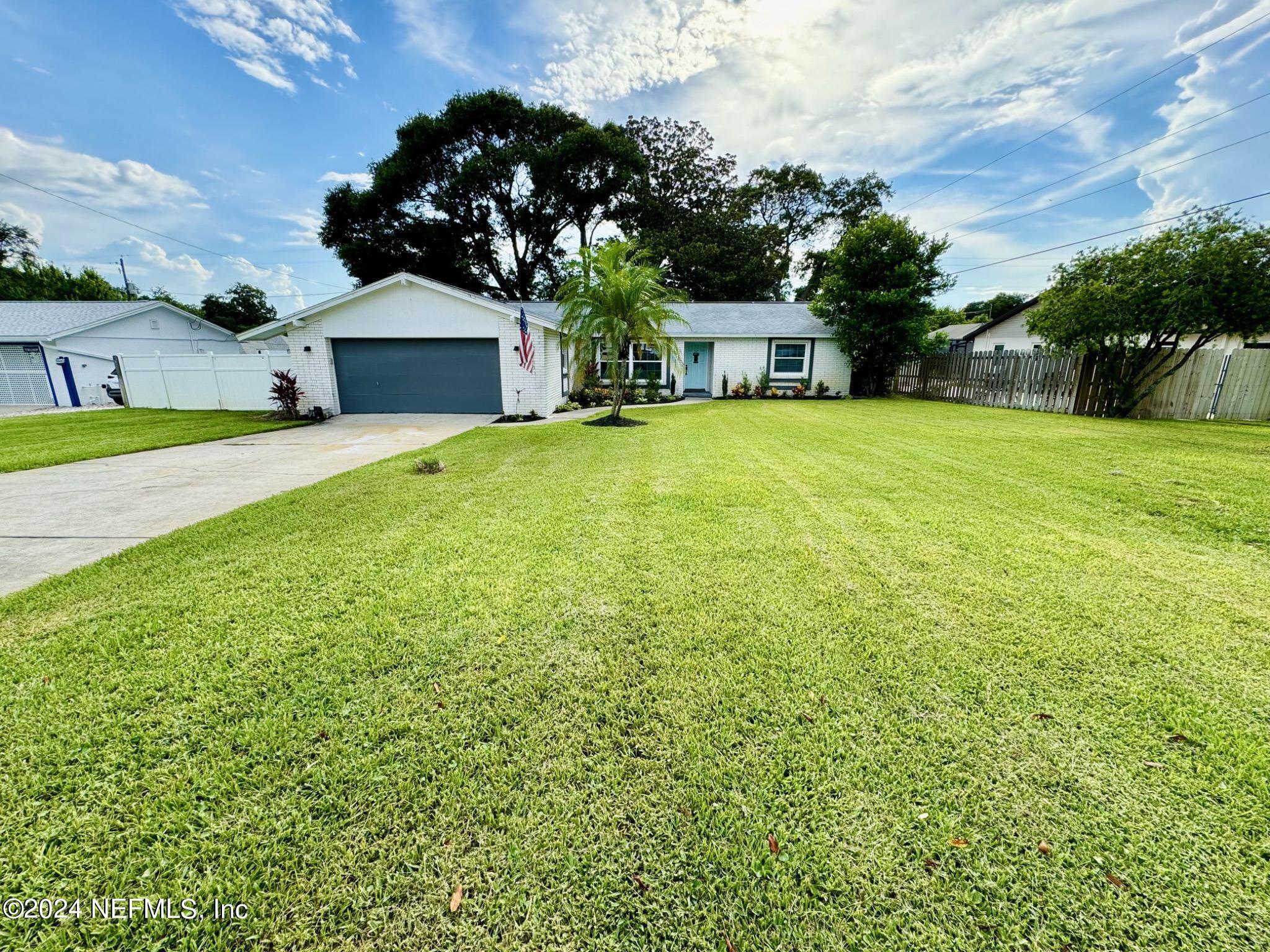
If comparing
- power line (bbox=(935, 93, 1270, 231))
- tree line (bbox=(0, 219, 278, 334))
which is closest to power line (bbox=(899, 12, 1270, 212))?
power line (bbox=(935, 93, 1270, 231))

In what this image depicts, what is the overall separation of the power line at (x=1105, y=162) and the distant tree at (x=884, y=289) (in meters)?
1.44

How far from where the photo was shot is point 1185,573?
11.0ft

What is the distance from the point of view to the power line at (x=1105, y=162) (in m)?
11.5

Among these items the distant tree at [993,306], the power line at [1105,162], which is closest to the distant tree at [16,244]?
the power line at [1105,162]

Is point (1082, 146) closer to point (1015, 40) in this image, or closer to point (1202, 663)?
point (1015, 40)

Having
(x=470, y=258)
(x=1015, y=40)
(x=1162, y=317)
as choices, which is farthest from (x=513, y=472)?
(x=470, y=258)

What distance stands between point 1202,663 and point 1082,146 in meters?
21.3

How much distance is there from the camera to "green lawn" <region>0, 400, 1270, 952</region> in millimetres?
1371

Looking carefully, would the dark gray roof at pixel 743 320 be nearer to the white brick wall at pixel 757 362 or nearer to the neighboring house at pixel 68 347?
the white brick wall at pixel 757 362

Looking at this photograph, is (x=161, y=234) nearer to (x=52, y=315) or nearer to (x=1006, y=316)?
(x=52, y=315)

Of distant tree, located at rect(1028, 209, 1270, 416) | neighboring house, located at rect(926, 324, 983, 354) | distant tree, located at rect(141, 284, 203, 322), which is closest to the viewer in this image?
distant tree, located at rect(1028, 209, 1270, 416)

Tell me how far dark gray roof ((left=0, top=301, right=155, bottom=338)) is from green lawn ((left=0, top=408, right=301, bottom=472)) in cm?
647

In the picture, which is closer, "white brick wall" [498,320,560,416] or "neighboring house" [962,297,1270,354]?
"white brick wall" [498,320,560,416]

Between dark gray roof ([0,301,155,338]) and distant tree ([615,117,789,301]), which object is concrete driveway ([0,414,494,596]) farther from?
distant tree ([615,117,789,301])
